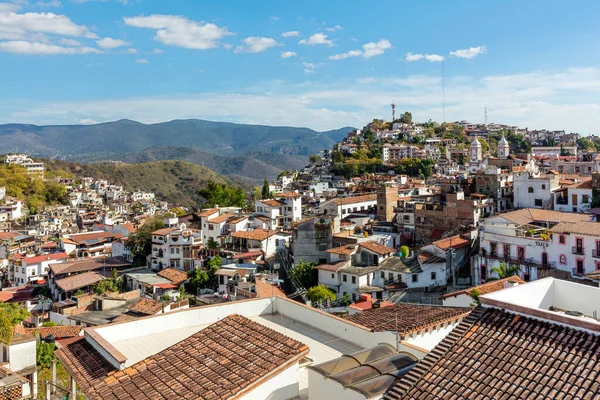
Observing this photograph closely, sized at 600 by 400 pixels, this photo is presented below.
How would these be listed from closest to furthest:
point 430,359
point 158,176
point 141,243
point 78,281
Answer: point 430,359, point 78,281, point 141,243, point 158,176

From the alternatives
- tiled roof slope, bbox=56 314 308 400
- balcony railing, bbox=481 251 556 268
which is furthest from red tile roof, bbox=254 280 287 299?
tiled roof slope, bbox=56 314 308 400

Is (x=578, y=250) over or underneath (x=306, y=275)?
over

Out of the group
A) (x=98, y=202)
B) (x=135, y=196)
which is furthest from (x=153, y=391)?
(x=135, y=196)

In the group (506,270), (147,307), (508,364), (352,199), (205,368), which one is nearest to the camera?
(508,364)

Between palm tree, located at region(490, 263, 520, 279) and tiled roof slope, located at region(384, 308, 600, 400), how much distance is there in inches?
731

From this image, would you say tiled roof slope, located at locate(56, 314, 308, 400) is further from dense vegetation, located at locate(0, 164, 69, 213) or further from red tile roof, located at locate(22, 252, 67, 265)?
dense vegetation, located at locate(0, 164, 69, 213)

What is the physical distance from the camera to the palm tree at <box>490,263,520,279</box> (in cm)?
2331

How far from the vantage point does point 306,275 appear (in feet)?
91.8

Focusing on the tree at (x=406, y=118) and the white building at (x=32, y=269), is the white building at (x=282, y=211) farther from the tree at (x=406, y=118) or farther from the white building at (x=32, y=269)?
the tree at (x=406, y=118)

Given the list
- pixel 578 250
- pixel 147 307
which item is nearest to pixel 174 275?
pixel 147 307

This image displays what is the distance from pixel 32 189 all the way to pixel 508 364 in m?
80.6

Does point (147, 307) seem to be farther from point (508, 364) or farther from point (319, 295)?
point (508, 364)

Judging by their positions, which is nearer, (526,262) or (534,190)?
(526,262)

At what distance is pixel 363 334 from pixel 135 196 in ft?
273
